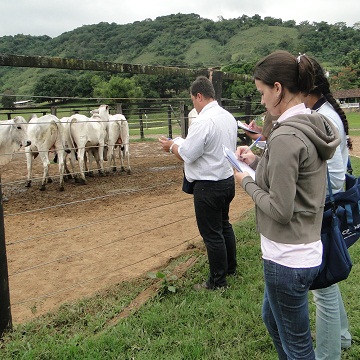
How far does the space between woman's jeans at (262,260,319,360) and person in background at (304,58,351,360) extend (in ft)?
1.59

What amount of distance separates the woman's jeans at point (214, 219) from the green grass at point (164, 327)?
0.58 feet

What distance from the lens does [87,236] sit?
5.37 metres

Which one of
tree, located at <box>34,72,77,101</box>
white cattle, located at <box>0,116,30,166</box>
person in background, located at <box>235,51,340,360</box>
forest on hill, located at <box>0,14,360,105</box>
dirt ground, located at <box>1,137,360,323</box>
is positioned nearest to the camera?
person in background, located at <box>235,51,340,360</box>

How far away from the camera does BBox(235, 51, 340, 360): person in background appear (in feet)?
5.13

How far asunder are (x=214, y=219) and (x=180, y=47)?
86.1 m

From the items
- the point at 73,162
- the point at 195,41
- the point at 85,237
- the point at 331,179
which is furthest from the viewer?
the point at 195,41

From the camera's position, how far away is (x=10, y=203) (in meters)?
7.21

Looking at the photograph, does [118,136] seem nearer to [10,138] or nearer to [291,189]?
[10,138]

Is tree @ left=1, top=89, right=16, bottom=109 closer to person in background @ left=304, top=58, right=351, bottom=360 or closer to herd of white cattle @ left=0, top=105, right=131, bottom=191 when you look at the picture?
herd of white cattle @ left=0, top=105, right=131, bottom=191

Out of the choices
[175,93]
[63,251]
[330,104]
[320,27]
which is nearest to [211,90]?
[330,104]

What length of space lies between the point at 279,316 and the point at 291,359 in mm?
236

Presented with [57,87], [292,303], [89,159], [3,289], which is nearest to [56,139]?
[89,159]

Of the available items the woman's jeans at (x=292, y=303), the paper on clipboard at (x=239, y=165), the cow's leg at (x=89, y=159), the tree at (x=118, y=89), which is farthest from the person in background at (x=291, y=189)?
the tree at (x=118, y=89)

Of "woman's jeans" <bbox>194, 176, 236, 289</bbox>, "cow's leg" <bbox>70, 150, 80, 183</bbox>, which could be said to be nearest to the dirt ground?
"cow's leg" <bbox>70, 150, 80, 183</bbox>
